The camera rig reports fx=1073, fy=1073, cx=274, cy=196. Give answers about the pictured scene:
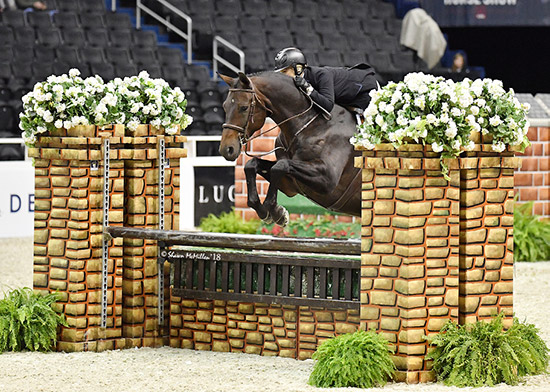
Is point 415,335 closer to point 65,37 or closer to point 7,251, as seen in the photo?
point 7,251

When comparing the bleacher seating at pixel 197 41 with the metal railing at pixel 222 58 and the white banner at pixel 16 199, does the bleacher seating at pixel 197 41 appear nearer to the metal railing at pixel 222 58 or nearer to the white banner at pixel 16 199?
the metal railing at pixel 222 58

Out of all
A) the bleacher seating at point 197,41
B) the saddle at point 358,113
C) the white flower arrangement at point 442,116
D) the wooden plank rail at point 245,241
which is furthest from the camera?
the bleacher seating at point 197,41

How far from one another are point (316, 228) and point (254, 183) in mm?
3359

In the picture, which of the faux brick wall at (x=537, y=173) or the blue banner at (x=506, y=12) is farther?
the blue banner at (x=506, y=12)

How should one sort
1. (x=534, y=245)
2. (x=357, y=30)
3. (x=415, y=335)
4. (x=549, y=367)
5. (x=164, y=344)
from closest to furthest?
(x=415, y=335)
(x=549, y=367)
(x=164, y=344)
(x=534, y=245)
(x=357, y=30)

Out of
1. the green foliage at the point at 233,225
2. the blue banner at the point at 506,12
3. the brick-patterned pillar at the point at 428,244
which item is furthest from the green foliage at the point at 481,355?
the blue banner at the point at 506,12

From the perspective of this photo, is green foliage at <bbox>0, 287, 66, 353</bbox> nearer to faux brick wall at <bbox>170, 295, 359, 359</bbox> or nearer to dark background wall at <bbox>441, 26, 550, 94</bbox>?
faux brick wall at <bbox>170, 295, 359, 359</bbox>

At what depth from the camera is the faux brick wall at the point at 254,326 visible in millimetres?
5992

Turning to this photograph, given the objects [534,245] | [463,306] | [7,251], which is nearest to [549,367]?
[463,306]

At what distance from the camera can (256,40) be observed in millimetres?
16875

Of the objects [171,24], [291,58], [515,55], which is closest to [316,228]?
[291,58]

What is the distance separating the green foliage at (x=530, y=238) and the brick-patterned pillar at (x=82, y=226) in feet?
19.1

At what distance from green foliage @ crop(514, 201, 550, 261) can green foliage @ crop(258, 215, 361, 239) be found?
2.27 meters

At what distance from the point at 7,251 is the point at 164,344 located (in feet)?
16.9
